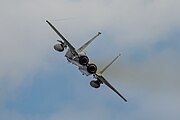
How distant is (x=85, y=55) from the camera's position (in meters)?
152

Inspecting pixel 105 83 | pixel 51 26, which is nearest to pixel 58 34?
pixel 51 26

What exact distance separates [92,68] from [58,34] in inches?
292

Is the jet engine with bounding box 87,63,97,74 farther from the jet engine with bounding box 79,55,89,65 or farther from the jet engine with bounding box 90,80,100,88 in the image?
the jet engine with bounding box 90,80,100,88

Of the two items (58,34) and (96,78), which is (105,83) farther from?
(58,34)

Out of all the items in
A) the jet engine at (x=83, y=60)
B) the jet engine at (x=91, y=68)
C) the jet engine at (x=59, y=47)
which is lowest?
the jet engine at (x=91, y=68)

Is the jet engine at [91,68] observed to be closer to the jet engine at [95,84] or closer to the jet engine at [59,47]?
the jet engine at [95,84]

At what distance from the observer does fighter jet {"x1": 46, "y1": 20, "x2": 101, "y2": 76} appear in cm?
15212

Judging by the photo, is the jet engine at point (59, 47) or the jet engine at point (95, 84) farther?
the jet engine at point (95, 84)

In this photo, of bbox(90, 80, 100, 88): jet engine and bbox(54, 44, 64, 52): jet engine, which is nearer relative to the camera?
bbox(54, 44, 64, 52): jet engine

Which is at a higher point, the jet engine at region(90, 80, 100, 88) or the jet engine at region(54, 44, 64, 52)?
the jet engine at region(54, 44, 64, 52)

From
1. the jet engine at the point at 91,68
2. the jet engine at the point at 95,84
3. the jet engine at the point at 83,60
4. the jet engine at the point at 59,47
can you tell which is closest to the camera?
the jet engine at the point at 83,60

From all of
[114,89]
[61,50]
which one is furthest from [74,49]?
[114,89]

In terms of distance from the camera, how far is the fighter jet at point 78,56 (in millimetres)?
152125

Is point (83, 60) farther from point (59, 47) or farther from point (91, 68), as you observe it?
point (59, 47)
